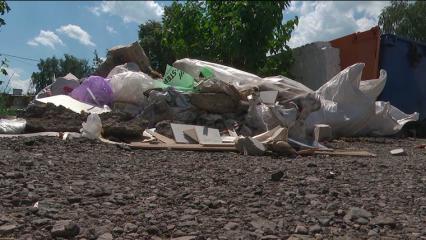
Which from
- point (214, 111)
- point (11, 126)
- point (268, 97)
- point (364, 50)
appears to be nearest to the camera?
point (11, 126)

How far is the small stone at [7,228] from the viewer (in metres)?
2.49

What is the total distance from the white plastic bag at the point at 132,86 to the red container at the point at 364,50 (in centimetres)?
404

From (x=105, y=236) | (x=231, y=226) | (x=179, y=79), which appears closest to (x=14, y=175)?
(x=105, y=236)

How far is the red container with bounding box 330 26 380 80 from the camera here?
9.61m

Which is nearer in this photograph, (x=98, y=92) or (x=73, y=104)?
(x=73, y=104)

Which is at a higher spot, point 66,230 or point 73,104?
point 73,104

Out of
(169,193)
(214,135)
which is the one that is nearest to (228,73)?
(214,135)

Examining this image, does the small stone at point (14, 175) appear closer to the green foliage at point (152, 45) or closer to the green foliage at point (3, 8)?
the green foliage at point (3, 8)

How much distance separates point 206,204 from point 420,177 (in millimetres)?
1965

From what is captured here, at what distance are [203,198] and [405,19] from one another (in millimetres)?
24570

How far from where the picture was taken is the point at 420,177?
410 cm

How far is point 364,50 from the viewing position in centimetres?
981

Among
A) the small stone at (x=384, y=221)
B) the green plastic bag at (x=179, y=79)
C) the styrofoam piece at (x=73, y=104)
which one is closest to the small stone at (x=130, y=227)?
the small stone at (x=384, y=221)

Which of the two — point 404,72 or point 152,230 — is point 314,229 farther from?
point 404,72
